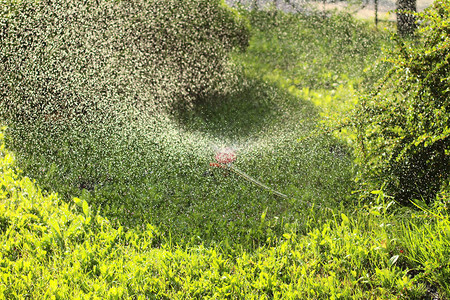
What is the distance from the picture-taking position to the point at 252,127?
4.88 meters

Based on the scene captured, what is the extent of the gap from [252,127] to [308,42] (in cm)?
308

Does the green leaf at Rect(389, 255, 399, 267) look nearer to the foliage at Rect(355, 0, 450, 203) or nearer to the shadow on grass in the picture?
the foliage at Rect(355, 0, 450, 203)

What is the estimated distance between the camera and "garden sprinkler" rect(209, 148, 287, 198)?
12.2ft

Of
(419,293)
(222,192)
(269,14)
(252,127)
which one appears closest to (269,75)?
(252,127)

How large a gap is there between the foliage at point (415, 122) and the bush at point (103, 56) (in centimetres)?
234

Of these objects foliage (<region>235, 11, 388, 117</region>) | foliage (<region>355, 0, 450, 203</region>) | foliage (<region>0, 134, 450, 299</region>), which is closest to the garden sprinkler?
foliage (<region>0, 134, 450, 299</region>)

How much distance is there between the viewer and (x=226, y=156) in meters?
4.18

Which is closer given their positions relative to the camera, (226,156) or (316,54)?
(226,156)

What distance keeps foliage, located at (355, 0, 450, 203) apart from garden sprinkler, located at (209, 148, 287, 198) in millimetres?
896

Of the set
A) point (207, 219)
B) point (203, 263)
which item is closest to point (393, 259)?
point (203, 263)

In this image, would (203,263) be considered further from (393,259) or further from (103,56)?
(103,56)

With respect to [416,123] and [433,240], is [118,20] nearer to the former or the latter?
[416,123]

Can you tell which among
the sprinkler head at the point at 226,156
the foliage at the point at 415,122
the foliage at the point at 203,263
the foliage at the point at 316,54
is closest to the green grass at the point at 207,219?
the foliage at the point at 203,263

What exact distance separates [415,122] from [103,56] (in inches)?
125
